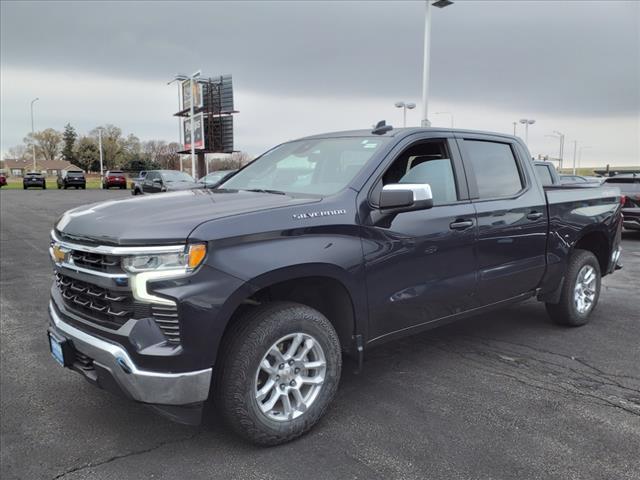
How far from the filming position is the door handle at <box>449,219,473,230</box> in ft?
12.8

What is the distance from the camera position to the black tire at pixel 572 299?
5.20m

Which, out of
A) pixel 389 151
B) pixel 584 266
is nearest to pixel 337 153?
pixel 389 151

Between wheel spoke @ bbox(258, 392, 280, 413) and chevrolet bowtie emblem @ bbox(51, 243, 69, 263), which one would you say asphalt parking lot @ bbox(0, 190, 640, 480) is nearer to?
wheel spoke @ bbox(258, 392, 280, 413)

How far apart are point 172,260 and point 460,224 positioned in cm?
223

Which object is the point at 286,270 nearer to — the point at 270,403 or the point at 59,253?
the point at 270,403

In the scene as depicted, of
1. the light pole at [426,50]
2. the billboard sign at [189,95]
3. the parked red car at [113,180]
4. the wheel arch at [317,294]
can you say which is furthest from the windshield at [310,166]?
the billboard sign at [189,95]

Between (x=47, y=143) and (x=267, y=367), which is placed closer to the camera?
(x=267, y=367)

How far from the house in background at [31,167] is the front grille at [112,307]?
98359mm

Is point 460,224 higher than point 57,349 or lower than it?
higher

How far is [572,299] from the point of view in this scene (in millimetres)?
5242

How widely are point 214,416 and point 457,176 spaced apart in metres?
2.53

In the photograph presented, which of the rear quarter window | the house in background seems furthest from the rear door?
the house in background

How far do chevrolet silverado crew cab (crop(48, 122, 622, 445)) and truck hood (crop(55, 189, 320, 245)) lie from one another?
11 millimetres

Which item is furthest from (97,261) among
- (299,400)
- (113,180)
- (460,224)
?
(113,180)
